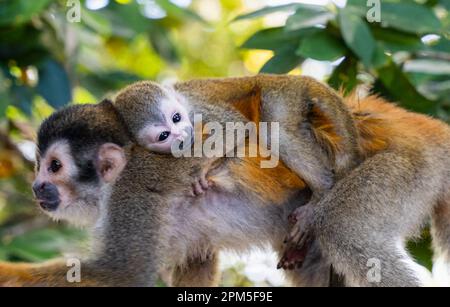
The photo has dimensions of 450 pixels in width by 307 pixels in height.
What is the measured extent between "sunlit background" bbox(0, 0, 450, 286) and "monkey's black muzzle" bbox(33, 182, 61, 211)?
1.28 ft

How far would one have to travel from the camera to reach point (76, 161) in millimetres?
4727

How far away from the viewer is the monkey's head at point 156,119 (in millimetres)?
4895

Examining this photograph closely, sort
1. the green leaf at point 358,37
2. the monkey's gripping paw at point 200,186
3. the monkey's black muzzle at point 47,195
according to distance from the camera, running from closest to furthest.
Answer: the monkey's black muzzle at point 47,195 < the monkey's gripping paw at point 200,186 < the green leaf at point 358,37

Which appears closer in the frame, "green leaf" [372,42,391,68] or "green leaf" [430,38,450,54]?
"green leaf" [372,42,391,68]

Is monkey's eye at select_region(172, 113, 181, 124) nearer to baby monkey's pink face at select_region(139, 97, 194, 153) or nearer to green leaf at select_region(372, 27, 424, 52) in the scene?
baby monkey's pink face at select_region(139, 97, 194, 153)

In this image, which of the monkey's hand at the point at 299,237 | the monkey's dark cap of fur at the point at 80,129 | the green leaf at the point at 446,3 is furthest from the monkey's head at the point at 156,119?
the green leaf at the point at 446,3

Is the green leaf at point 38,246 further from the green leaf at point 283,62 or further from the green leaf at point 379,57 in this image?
the green leaf at point 379,57

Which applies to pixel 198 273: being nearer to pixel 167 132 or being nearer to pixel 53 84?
pixel 167 132

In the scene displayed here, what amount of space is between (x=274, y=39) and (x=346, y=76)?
670mm

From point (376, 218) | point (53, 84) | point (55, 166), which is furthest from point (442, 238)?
point (53, 84)

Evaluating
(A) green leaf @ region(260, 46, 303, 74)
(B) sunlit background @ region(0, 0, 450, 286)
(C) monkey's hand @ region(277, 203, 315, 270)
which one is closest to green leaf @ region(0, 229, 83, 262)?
(B) sunlit background @ region(0, 0, 450, 286)

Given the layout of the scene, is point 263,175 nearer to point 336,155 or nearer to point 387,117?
point 336,155

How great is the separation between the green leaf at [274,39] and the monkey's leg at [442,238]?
161cm

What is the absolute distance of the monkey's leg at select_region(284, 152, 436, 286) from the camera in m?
4.43
